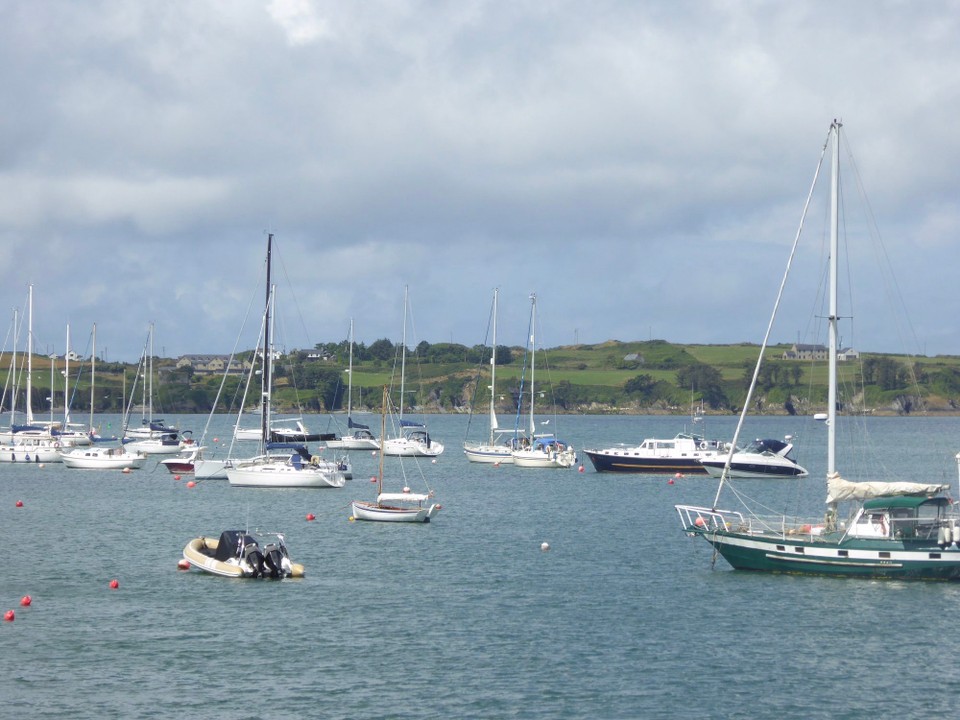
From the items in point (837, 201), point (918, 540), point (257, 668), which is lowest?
point (257, 668)

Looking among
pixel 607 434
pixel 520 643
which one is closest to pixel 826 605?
pixel 520 643

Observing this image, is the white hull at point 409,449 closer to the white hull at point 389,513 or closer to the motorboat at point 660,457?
the motorboat at point 660,457

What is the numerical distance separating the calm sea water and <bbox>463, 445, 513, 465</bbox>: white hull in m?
41.4

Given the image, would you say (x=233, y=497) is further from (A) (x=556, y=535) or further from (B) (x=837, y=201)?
(B) (x=837, y=201)

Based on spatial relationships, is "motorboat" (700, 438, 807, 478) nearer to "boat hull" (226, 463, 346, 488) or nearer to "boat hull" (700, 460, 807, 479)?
"boat hull" (700, 460, 807, 479)

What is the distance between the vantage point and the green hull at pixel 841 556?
139 ft

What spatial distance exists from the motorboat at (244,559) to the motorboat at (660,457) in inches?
2120

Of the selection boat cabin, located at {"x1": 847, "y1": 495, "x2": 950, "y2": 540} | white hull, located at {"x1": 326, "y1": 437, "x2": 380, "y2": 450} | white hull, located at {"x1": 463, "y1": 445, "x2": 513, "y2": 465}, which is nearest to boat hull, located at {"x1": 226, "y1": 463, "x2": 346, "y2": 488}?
white hull, located at {"x1": 463, "y1": 445, "x2": 513, "y2": 465}

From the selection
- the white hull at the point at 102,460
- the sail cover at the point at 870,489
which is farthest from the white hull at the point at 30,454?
the sail cover at the point at 870,489

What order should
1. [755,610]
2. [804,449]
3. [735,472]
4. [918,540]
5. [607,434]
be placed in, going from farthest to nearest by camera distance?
1. [607,434]
2. [804,449]
3. [735,472]
4. [918,540]
5. [755,610]

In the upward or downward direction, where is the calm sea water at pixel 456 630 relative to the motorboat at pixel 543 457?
downward

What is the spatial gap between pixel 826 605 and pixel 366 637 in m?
15.1

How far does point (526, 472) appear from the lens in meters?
98.7

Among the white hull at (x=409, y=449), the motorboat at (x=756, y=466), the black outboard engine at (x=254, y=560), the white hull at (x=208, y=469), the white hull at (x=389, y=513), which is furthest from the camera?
the white hull at (x=409, y=449)
